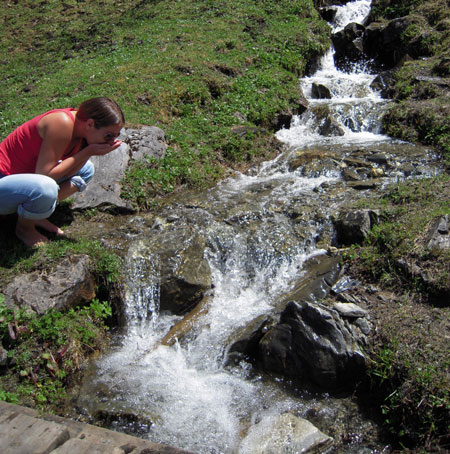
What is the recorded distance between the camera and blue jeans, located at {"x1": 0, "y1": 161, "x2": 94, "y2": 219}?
471 centimetres

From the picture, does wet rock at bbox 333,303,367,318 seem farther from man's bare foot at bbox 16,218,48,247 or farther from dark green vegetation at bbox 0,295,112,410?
man's bare foot at bbox 16,218,48,247

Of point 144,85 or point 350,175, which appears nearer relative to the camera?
point 350,175

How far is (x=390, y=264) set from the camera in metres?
5.32

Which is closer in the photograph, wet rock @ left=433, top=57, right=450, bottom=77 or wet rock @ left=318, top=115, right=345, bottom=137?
wet rock @ left=318, top=115, right=345, bottom=137

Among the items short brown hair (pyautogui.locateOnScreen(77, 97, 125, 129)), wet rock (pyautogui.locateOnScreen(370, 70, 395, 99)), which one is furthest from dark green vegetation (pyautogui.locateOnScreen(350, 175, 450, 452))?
wet rock (pyautogui.locateOnScreen(370, 70, 395, 99))

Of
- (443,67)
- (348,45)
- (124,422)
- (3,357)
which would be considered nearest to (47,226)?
(3,357)

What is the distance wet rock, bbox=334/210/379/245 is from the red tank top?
3957mm

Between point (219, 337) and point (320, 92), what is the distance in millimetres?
9757

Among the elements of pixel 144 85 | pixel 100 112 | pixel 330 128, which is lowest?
pixel 330 128

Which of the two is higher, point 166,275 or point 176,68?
point 176,68

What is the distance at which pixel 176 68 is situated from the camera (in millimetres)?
11750

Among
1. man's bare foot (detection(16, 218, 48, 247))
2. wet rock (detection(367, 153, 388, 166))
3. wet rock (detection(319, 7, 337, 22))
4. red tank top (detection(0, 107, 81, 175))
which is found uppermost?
wet rock (detection(319, 7, 337, 22))

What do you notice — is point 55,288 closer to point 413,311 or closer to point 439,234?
point 413,311

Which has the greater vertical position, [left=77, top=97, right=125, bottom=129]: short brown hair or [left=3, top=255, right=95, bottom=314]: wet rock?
[left=77, top=97, right=125, bottom=129]: short brown hair
